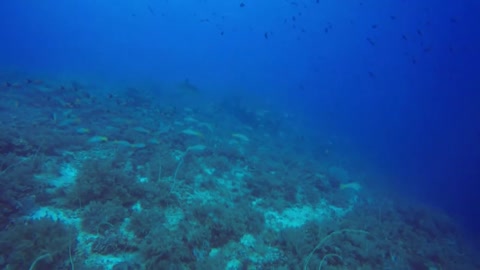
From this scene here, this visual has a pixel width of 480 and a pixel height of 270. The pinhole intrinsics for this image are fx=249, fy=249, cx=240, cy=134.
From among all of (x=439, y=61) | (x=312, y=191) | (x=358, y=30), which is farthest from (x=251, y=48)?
(x=312, y=191)

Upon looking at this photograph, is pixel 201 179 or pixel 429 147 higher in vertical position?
pixel 429 147

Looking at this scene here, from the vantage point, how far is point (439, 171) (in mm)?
32844

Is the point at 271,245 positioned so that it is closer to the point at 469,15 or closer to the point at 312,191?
the point at 312,191

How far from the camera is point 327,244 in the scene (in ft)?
22.9

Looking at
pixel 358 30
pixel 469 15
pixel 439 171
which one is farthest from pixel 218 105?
pixel 358 30

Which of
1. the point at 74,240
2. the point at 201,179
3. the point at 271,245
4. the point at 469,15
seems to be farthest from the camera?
the point at 469,15

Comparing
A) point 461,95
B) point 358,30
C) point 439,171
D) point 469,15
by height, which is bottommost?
point 439,171

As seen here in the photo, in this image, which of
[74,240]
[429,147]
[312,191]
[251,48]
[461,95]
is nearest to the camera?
[74,240]

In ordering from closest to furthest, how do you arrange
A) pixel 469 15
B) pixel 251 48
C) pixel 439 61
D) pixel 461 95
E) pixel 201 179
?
pixel 201 179, pixel 469 15, pixel 461 95, pixel 439 61, pixel 251 48

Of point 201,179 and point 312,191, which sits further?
point 312,191

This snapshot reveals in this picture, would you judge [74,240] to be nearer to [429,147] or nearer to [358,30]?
[429,147]

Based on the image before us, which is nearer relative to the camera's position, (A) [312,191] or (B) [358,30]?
(A) [312,191]

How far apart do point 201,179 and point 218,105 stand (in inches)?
748

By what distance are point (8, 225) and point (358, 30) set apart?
703 feet
